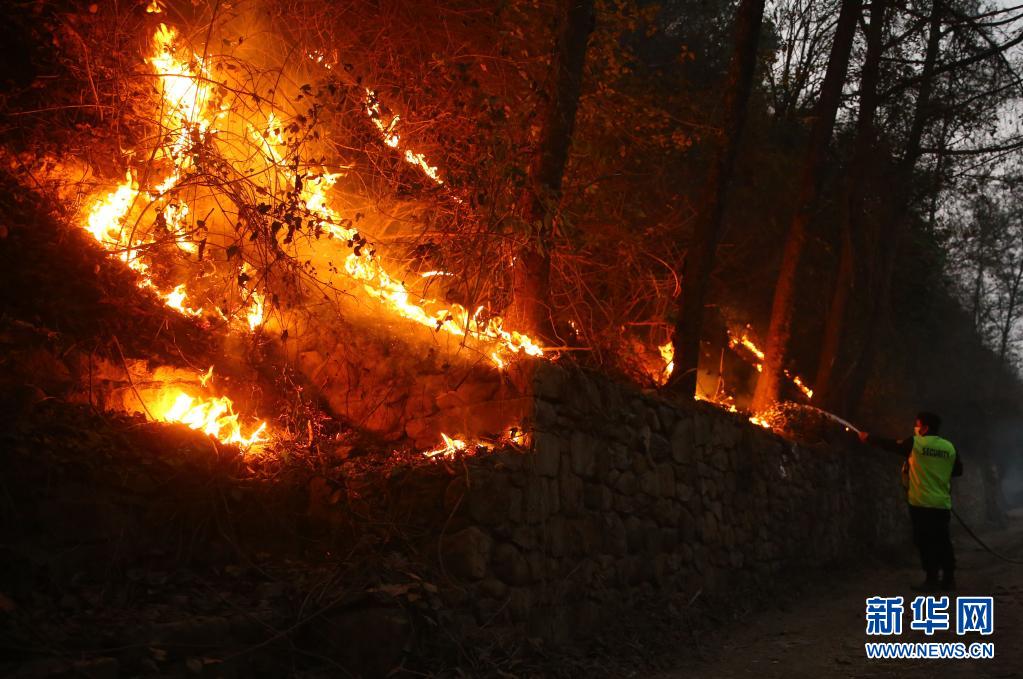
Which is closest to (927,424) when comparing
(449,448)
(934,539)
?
(934,539)

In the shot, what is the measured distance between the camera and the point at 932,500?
8617 millimetres

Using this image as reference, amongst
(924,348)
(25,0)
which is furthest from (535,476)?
(924,348)

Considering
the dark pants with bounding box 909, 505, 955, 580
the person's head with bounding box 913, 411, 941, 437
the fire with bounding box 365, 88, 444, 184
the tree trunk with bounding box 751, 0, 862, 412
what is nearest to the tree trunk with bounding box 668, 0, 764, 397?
the person's head with bounding box 913, 411, 941, 437

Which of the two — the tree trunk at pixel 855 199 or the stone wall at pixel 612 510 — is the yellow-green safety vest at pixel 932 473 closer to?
the stone wall at pixel 612 510

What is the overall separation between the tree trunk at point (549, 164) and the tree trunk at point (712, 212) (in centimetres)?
241

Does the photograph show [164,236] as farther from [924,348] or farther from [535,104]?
[924,348]

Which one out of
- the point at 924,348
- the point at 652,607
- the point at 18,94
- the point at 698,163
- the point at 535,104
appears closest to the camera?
the point at 18,94

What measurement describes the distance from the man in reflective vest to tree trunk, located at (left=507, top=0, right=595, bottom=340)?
4.20m

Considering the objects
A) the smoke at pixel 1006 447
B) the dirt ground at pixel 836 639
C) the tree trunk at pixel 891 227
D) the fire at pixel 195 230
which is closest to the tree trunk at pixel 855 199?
the tree trunk at pixel 891 227

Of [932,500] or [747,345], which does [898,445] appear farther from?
[747,345]

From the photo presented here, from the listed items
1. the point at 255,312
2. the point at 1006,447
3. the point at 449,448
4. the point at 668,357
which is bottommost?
the point at 449,448

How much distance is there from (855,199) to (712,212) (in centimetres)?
531

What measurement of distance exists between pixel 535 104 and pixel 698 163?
649 cm

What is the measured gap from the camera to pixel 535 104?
28.3 feet
